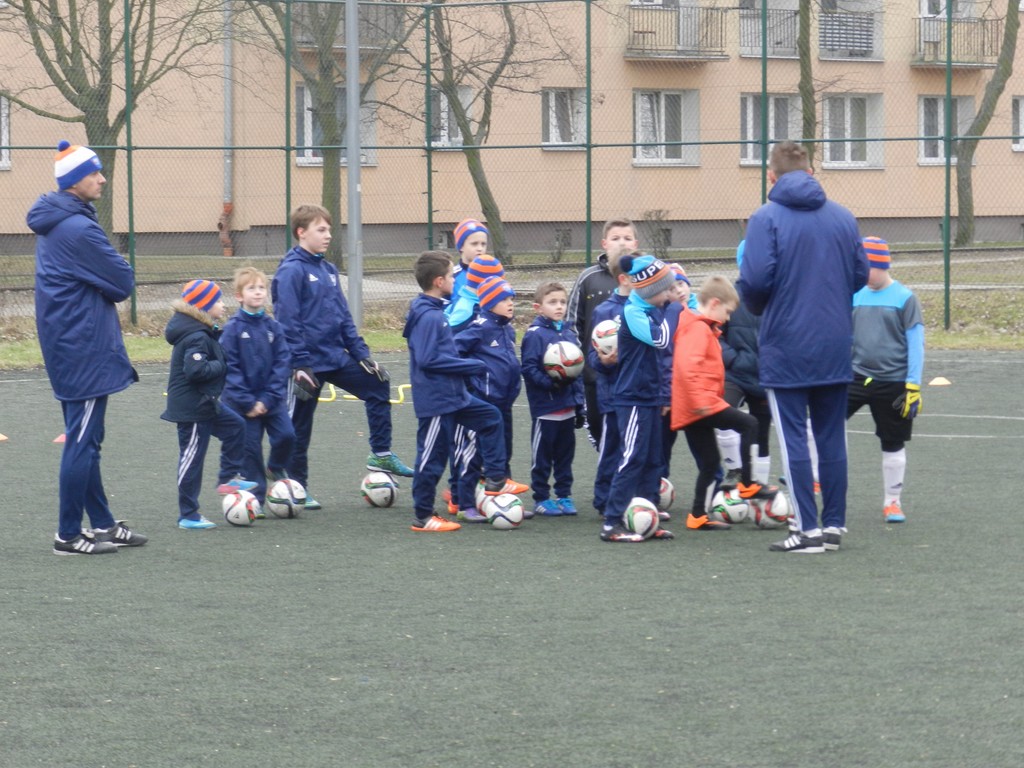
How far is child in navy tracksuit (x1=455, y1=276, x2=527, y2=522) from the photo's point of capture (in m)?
8.66

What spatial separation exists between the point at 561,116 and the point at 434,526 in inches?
781

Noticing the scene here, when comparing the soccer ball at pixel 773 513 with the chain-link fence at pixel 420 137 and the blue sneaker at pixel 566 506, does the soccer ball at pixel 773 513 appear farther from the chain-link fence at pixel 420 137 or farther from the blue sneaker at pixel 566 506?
the chain-link fence at pixel 420 137

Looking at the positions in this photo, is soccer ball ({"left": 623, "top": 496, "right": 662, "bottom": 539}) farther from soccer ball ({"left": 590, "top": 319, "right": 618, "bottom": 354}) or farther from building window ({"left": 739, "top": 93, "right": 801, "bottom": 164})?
building window ({"left": 739, "top": 93, "right": 801, "bottom": 164})

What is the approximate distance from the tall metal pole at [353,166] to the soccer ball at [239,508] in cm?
1115

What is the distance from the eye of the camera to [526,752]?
463cm

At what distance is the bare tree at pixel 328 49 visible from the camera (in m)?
22.4

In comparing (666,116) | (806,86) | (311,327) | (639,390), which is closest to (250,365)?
(311,327)

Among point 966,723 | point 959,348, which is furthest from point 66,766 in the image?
point 959,348

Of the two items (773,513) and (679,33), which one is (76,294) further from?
(679,33)

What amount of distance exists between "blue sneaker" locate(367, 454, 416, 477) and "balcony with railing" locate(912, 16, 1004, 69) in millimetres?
21530

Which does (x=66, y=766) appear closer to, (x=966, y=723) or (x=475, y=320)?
(x=966, y=723)

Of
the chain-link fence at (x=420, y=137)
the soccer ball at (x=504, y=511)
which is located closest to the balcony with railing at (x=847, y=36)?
the chain-link fence at (x=420, y=137)

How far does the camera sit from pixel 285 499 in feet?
29.2

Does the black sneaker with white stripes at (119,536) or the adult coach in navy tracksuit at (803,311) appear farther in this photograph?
the black sneaker with white stripes at (119,536)
